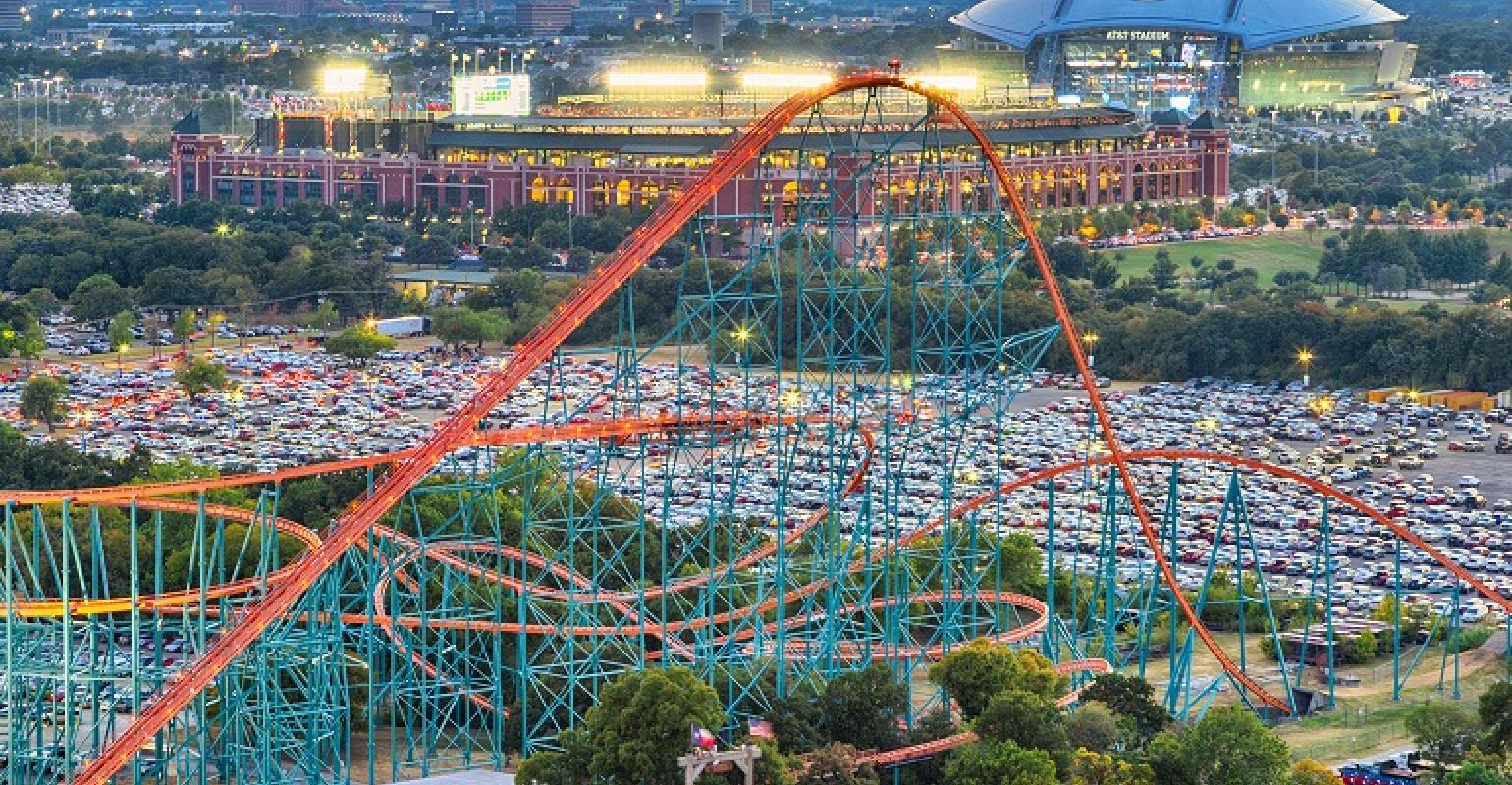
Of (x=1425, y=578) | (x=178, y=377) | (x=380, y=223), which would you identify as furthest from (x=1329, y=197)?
(x=1425, y=578)

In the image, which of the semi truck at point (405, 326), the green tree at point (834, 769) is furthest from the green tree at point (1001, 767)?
the semi truck at point (405, 326)

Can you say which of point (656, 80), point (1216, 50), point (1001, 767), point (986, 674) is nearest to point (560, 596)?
point (986, 674)

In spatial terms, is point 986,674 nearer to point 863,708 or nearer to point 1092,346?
point 863,708

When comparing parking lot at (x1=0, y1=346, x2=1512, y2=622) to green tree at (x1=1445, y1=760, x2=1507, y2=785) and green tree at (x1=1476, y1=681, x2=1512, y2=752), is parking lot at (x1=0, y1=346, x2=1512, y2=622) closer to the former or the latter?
green tree at (x1=1476, y1=681, x2=1512, y2=752)

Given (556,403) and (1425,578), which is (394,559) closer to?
(1425,578)

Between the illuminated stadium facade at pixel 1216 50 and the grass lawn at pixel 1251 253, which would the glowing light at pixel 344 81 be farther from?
the grass lawn at pixel 1251 253
